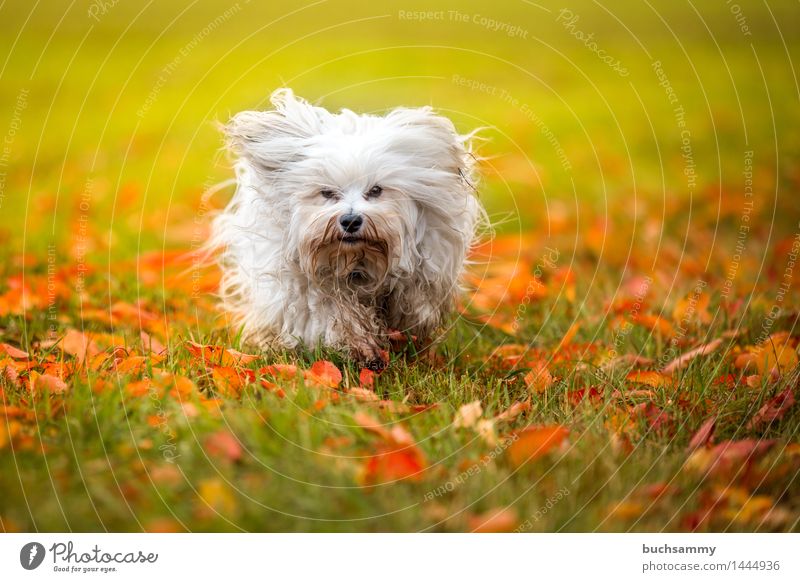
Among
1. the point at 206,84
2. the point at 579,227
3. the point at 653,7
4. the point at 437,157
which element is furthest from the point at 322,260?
the point at 206,84

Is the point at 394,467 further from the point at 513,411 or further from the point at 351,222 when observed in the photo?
the point at 351,222

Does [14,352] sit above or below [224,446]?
above

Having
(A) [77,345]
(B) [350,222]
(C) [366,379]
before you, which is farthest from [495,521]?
(A) [77,345]

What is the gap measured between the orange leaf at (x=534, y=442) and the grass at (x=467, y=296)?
0.12 ft

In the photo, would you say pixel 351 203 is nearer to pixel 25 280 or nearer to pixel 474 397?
pixel 474 397

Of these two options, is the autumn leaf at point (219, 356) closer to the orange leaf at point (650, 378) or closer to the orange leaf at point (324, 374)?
the orange leaf at point (324, 374)

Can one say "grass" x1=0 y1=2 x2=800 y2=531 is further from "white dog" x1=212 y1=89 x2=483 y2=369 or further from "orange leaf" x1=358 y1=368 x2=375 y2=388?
"white dog" x1=212 y1=89 x2=483 y2=369

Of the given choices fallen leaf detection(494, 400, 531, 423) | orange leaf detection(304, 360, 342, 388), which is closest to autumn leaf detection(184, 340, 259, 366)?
orange leaf detection(304, 360, 342, 388)

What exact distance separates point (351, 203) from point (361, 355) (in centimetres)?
75

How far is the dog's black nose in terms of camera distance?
4.03 m

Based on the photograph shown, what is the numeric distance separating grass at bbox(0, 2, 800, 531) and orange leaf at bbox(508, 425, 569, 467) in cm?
4

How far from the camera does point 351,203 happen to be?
4.11 m
